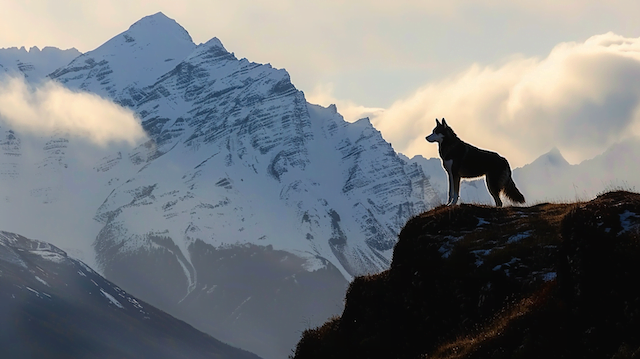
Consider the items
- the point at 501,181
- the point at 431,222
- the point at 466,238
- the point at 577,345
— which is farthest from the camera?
the point at 501,181

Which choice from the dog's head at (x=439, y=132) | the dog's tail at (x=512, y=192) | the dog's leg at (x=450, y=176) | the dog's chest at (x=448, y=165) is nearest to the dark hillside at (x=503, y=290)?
the dog's leg at (x=450, y=176)

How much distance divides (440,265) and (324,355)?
5004 mm

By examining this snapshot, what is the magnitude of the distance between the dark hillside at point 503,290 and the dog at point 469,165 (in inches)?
50.8

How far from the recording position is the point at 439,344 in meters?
20.7

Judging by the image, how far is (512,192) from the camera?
90.6 ft

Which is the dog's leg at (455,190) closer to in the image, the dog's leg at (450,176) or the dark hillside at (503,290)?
the dog's leg at (450,176)

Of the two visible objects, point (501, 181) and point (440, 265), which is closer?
point (440, 265)

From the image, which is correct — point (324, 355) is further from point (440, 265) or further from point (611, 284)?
point (611, 284)

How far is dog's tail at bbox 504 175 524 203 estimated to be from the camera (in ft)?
90.3

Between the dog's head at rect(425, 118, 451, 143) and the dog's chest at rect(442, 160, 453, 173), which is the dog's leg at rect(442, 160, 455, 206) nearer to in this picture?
the dog's chest at rect(442, 160, 453, 173)

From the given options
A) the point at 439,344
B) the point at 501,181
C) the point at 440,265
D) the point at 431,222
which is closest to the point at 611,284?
the point at 439,344

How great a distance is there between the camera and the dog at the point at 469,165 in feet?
88.4

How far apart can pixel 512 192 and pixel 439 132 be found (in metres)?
3.35

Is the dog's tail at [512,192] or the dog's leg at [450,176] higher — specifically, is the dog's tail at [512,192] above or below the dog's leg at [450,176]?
below
